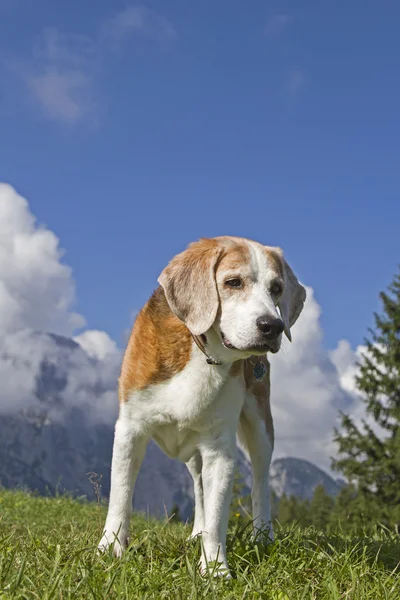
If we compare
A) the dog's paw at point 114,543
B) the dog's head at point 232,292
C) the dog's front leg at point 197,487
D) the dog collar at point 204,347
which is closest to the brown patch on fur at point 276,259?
the dog's head at point 232,292

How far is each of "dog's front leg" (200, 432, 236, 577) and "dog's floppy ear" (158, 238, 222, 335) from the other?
2.98 ft

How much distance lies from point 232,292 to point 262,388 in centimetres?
165

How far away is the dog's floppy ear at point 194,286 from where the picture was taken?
17.4 ft

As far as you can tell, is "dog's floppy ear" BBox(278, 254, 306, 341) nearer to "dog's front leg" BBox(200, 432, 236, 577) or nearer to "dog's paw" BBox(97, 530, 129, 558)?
"dog's front leg" BBox(200, 432, 236, 577)

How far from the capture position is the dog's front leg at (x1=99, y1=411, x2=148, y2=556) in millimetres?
5659

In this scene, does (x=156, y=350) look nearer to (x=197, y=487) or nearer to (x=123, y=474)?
(x=123, y=474)

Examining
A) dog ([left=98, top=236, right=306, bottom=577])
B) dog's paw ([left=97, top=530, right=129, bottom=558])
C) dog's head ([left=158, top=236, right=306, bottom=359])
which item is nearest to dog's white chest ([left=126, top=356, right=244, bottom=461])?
dog ([left=98, top=236, right=306, bottom=577])

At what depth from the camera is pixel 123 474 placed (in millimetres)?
5715

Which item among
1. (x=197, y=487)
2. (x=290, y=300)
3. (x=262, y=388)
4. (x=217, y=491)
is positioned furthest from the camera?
(x=262, y=388)

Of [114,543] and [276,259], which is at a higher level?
[276,259]

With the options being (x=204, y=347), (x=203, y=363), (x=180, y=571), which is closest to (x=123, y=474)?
(x=180, y=571)

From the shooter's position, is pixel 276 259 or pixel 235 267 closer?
pixel 235 267

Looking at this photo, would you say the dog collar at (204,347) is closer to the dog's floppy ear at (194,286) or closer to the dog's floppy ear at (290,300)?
the dog's floppy ear at (194,286)

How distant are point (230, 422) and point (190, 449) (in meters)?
0.39
